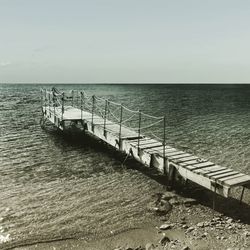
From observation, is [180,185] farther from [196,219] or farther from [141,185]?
[196,219]

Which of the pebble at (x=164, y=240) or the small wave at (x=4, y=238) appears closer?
the pebble at (x=164, y=240)

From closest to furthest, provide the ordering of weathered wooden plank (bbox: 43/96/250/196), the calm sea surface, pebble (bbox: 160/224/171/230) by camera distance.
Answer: pebble (bbox: 160/224/171/230), the calm sea surface, weathered wooden plank (bbox: 43/96/250/196)

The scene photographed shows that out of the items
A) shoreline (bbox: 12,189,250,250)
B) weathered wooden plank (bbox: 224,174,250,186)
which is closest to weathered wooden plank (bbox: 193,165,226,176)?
weathered wooden plank (bbox: 224,174,250,186)

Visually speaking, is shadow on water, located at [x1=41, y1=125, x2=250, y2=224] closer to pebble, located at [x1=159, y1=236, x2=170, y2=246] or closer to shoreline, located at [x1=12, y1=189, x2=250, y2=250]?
shoreline, located at [x1=12, y1=189, x2=250, y2=250]

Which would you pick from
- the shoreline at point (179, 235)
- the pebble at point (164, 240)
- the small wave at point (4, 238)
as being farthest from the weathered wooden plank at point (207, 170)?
the small wave at point (4, 238)

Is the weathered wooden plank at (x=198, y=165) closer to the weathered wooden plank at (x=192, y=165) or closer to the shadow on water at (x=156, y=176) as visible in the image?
the weathered wooden plank at (x=192, y=165)

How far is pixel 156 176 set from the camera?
1372 centimetres

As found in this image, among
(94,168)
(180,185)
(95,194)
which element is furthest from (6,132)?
(180,185)

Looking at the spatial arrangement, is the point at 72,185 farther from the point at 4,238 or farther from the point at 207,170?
the point at 207,170

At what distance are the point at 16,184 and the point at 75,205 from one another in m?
3.33

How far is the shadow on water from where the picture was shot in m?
10.3

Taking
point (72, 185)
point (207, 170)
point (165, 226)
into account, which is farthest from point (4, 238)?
point (207, 170)

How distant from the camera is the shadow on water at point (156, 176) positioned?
33.8 feet

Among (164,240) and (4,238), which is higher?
(164,240)
